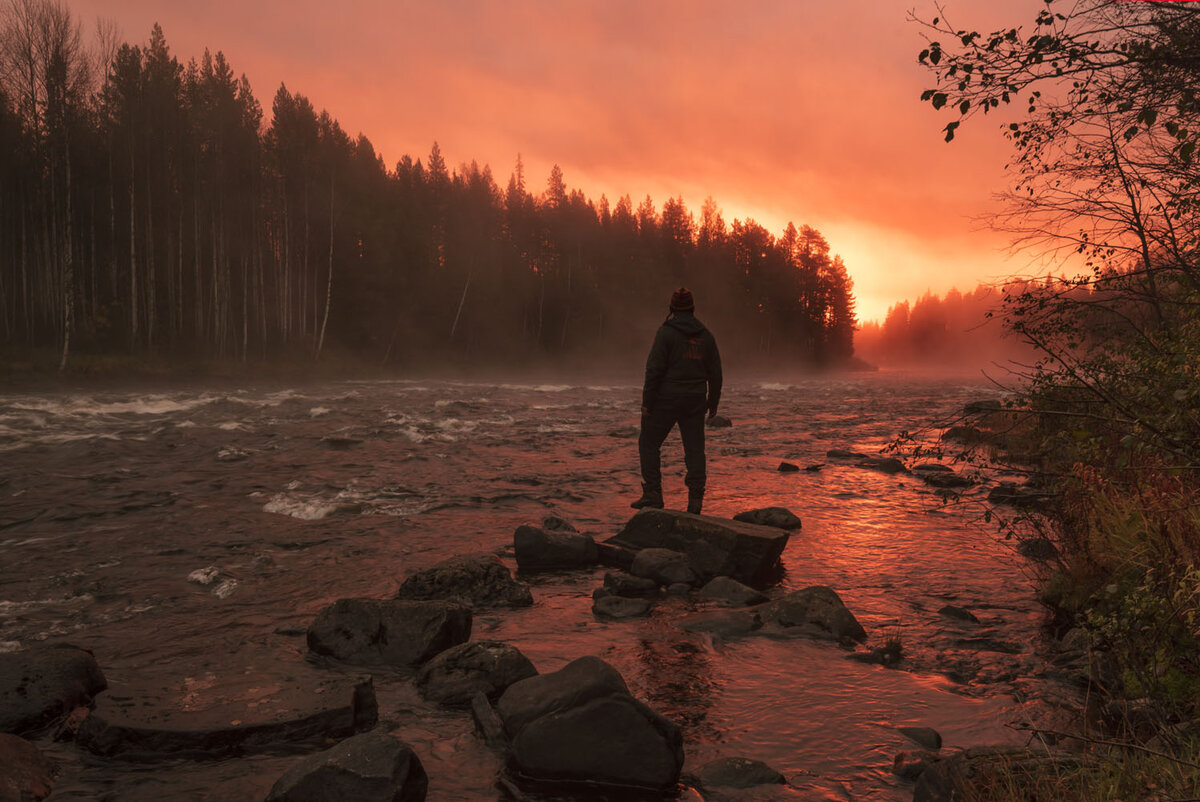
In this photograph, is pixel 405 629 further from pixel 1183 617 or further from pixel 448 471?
pixel 448 471

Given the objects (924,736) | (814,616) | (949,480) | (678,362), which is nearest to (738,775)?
(924,736)

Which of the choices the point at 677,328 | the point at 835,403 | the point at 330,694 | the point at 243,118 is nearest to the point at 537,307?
the point at 243,118

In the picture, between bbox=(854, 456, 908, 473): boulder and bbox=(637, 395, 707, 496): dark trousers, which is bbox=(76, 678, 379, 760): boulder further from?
bbox=(854, 456, 908, 473): boulder

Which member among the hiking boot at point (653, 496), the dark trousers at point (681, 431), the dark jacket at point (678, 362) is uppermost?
the dark jacket at point (678, 362)

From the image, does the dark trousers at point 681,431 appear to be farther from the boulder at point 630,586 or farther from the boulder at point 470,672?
the boulder at point 470,672

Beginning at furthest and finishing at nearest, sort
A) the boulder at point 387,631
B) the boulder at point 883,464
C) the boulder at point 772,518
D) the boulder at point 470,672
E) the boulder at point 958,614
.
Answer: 1. the boulder at point 883,464
2. the boulder at point 772,518
3. the boulder at point 958,614
4. the boulder at point 387,631
5. the boulder at point 470,672

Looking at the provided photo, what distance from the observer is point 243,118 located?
149 feet

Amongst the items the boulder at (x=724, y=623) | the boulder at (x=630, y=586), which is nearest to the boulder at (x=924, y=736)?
the boulder at (x=724, y=623)

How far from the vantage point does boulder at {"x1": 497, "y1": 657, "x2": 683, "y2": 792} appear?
A: 3.71 metres

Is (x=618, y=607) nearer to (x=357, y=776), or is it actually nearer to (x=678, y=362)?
(x=357, y=776)

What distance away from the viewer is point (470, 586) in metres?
6.66

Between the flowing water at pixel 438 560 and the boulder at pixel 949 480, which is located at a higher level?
the boulder at pixel 949 480

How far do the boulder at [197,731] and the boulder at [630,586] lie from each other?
2.94m

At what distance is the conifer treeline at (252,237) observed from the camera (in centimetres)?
3800
